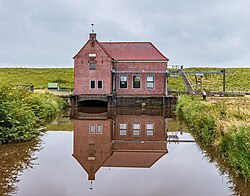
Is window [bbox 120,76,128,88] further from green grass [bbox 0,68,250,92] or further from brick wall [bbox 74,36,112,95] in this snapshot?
green grass [bbox 0,68,250,92]

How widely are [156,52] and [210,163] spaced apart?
83.7 ft

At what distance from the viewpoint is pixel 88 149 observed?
13523 mm

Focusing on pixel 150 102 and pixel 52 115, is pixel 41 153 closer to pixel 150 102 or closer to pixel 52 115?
pixel 52 115

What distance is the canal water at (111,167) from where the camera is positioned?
335 inches

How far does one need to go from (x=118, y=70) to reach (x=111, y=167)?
81.4ft

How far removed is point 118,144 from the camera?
1493 centimetres

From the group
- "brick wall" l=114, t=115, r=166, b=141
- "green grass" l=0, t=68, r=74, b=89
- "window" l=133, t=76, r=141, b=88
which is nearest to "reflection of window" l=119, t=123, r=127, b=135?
"brick wall" l=114, t=115, r=166, b=141

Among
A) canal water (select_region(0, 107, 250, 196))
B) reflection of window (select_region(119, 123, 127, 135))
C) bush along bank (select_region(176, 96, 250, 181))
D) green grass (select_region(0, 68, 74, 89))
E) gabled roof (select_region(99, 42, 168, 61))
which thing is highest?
gabled roof (select_region(99, 42, 168, 61))

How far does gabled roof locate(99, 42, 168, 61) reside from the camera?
3520 centimetres

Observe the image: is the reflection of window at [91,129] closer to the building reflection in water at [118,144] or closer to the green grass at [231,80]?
the building reflection in water at [118,144]

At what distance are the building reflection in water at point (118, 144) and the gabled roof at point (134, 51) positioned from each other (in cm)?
1357

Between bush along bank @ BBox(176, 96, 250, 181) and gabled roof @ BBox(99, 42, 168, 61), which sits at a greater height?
gabled roof @ BBox(99, 42, 168, 61)

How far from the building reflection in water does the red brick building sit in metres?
11.1

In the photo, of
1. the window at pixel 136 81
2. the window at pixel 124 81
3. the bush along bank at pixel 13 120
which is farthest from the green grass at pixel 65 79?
the bush along bank at pixel 13 120
